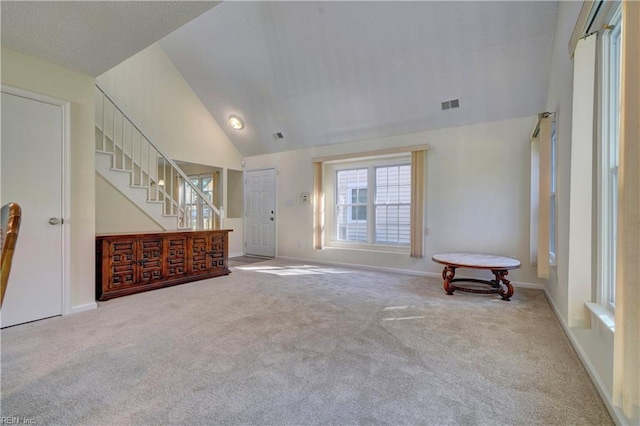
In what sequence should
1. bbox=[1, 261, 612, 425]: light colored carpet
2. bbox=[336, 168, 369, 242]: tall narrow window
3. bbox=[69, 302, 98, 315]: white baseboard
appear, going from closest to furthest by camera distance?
1. bbox=[1, 261, 612, 425]: light colored carpet
2. bbox=[69, 302, 98, 315]: white baseboard
3. bbox=[336, 168, 369, 242]: tall narrow window

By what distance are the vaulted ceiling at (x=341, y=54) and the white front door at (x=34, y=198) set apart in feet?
1.85

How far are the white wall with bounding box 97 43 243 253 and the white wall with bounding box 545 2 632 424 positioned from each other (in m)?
5.28

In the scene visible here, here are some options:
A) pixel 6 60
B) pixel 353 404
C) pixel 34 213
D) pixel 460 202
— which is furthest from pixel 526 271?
pixel 6 60

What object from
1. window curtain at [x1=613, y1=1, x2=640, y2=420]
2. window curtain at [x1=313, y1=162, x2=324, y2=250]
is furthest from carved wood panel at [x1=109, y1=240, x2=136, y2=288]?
window curtain at [x1=613, y1=1, x2=640, y2=420]

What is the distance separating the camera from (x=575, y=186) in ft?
6.79

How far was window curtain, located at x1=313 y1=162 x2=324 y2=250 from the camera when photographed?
226 inches

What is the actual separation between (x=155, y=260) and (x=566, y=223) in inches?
171

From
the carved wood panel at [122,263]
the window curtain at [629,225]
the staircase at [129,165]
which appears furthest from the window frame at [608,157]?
the staircase at [129,165]

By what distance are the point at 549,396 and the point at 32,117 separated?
434 cm

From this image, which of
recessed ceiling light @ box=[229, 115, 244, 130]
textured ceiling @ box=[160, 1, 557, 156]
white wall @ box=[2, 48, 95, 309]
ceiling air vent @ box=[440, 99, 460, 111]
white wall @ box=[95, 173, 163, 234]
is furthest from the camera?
recessed ceiling light @ box=[229, 115, 244, 130]

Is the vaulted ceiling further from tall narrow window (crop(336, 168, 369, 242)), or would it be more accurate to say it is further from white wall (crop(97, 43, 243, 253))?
tall narrow window (crop(336, 168, 369, 242))

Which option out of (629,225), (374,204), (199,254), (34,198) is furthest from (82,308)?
(374,204)

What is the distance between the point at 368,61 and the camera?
13.1 ft

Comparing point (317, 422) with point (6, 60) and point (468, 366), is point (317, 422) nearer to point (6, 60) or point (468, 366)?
point (468, 366)
